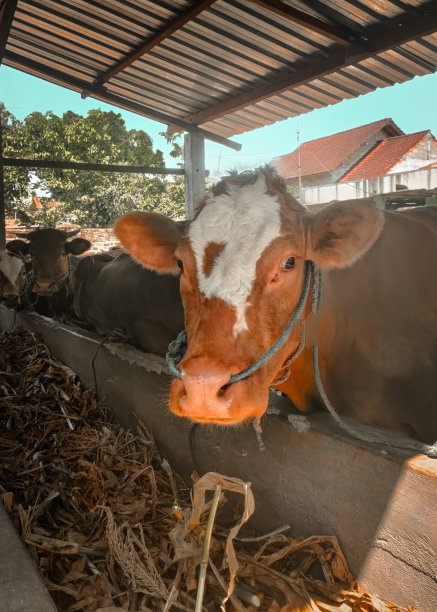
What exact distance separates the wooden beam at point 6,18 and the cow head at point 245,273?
448 centimetres

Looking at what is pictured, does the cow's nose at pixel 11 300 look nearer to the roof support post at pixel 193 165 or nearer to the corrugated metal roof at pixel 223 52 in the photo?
the roof support post at pixel 193 165

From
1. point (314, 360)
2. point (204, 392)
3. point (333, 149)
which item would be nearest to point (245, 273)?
point (204, 392)

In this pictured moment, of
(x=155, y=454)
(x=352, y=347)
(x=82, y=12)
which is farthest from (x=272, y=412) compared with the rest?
(x=82, y=12)

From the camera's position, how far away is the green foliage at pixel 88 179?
75.9 ft

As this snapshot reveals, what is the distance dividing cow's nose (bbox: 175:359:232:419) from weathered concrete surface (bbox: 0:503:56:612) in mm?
741

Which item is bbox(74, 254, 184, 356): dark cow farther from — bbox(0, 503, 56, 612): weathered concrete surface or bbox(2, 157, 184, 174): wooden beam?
bbox(0, 503, 56, 612): weathered concrete surface

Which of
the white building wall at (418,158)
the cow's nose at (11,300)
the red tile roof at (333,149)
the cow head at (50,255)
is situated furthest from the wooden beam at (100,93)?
the white building wall at (418,158)

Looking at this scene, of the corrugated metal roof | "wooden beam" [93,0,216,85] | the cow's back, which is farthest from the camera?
"wooden beam" [93,0,216,85]

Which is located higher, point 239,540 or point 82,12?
point 82,12

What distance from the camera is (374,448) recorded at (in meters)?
1.86

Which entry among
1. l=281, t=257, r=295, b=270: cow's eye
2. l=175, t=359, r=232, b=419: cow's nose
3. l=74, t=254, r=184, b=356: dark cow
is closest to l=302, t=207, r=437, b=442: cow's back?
l=281, t=257, r=295, b=270: cow's eye

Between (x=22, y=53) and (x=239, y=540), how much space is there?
6.83m

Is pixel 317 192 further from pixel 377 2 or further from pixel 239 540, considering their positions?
pixel 239 540

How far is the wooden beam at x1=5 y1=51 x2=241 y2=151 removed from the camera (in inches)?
257
